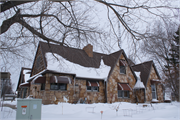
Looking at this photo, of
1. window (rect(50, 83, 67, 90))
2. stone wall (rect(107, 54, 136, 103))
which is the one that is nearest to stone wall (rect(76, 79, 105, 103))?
stone wall (rect(107, 54, 136, 103))

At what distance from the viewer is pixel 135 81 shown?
17.4m

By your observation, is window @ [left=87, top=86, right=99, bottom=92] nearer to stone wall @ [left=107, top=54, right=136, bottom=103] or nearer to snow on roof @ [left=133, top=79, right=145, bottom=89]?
stone wall @ [left=107, top=54, right=136, bottom=103]

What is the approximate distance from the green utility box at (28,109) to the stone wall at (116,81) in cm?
967

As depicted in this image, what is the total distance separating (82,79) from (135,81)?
7.22m

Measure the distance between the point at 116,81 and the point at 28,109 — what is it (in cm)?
1129

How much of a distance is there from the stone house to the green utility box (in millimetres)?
4862

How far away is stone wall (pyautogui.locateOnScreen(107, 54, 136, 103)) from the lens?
48.9 feet

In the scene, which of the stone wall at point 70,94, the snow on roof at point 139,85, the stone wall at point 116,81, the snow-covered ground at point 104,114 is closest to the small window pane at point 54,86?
the stone wall at point 70,94

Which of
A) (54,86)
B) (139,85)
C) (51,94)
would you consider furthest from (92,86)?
(139,85)

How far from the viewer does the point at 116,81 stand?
15.7m

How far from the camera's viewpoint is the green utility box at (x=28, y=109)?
18.4 ft

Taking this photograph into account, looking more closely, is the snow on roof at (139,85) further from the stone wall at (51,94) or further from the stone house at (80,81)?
the stone wall at (51,94)

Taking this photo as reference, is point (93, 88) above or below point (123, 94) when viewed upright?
above

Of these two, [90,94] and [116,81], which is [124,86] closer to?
[116,81]
